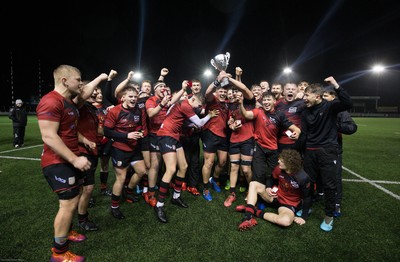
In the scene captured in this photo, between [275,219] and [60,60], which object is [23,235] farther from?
[60,60]

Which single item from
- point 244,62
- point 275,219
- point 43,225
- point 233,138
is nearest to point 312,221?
point 275,219

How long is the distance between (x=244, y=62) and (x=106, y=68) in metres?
26.5

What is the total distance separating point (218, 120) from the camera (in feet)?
17.1

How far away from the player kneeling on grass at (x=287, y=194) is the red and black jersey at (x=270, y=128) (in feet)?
1.96

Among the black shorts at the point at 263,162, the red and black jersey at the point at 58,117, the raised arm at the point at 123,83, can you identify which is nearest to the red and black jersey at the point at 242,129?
the black shorts at the point at 263,162

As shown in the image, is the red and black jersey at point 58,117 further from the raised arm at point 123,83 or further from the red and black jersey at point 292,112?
the red and black jersey at point 292,112

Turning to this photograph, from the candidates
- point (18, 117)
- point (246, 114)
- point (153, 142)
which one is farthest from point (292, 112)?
point (18, 117)

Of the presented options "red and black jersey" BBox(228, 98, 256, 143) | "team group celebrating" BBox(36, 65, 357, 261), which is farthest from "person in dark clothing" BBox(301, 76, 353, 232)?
"red and black jersey" BBox(228, 98, 256, 143)

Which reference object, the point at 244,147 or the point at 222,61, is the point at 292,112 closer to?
the point at 244,147

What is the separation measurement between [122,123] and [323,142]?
3494 millimetres

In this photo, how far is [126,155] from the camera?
4.12m

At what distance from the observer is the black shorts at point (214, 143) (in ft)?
16.9

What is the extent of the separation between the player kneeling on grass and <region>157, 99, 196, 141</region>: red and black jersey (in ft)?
5.81

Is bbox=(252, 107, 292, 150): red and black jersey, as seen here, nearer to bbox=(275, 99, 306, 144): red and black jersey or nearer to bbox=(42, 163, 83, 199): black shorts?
bbox=(275, 99, 306, 144): red and black jersey
